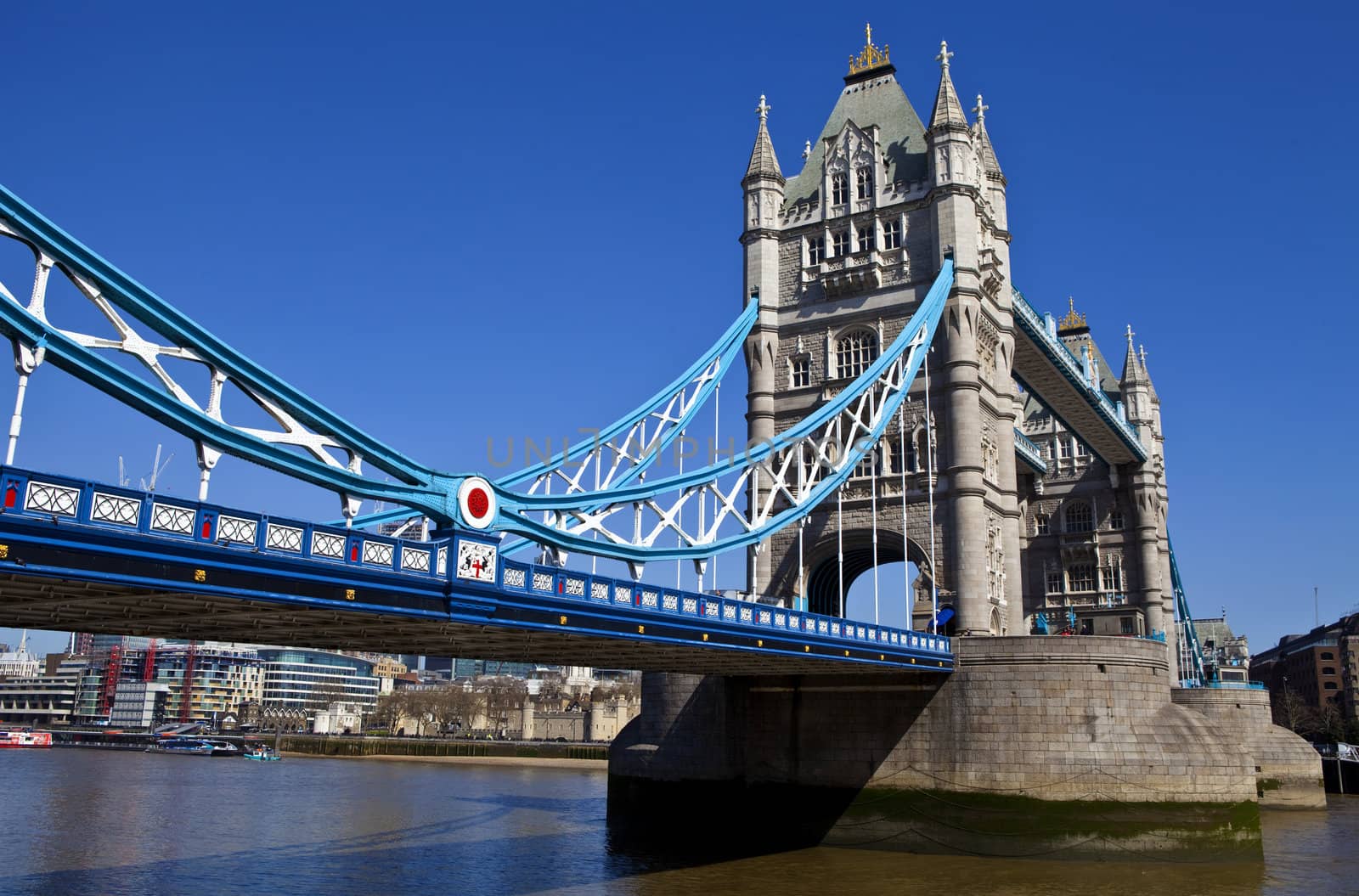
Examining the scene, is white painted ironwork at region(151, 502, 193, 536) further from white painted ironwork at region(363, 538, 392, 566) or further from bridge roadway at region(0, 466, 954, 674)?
white painted ironwork at region(363, 538, 392, 566)

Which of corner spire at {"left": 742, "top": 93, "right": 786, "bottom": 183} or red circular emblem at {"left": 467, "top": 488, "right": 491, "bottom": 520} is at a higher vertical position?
corner spire at {"left": 742, "top": 93, "right": 786, "bottom": 183}

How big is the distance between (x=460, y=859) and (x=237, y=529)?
16331mm

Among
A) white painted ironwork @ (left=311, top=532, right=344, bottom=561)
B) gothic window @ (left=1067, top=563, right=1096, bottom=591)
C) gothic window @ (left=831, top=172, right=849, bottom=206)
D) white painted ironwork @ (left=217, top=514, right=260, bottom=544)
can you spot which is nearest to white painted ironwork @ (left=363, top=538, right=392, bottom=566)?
white painted ironwork @ (left=311, top=532, right=344, bottom=561)

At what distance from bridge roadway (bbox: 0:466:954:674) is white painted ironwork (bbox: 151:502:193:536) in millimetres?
15

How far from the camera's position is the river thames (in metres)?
24.5

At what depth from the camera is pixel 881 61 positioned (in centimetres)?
4359

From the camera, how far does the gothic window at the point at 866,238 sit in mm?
40219

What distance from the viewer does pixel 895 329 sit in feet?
127

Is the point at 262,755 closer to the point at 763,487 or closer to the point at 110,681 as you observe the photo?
the point at 763,487

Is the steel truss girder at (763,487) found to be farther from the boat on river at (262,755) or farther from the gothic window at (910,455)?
the boat on river at (262,755)

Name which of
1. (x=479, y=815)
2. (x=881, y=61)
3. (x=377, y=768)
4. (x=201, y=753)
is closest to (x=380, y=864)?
(x=479, y=815)

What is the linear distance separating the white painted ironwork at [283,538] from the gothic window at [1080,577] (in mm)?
53674

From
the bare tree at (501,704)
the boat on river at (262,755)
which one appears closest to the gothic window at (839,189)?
the boat on river at (262,755)

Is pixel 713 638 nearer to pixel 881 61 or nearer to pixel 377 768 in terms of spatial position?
pixel 881 61
